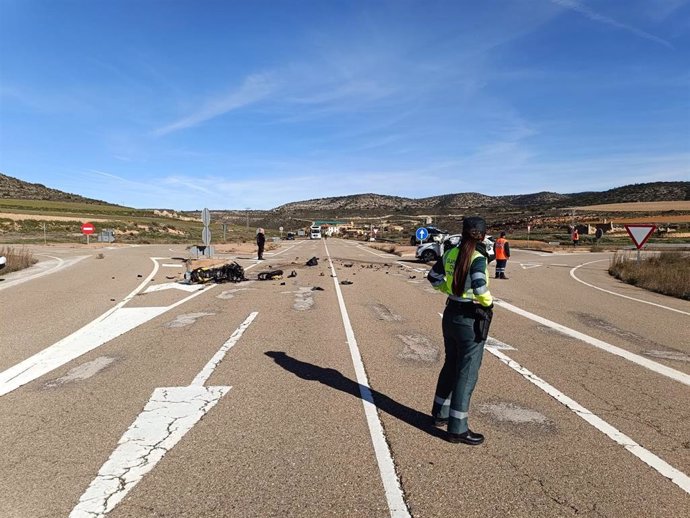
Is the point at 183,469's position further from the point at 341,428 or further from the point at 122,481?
the point at 341,428

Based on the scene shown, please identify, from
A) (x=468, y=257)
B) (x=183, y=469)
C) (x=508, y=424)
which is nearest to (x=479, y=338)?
(x=468, y=257)

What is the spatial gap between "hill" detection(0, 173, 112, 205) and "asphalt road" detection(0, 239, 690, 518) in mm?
139064

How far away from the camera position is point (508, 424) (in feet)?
15.6

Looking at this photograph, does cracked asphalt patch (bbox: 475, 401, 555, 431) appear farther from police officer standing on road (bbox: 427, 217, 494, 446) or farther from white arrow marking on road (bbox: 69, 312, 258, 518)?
white arrow marking on road (bbox: 69, 312, 258, 518)

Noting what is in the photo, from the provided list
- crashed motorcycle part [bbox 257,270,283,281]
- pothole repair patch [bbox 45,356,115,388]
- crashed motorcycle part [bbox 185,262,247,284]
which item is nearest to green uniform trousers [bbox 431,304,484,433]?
pothole repair patch [bbox 45,356,115,388]

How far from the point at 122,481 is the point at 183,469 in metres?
0.43

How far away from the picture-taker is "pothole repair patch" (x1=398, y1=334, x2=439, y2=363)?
7.17m

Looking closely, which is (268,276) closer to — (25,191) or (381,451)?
(381,451)

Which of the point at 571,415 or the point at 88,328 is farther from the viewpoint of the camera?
the point at 88,328

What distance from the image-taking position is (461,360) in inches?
177

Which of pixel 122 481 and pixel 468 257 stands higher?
pixel 468 257

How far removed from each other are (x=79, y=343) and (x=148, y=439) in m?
4.55

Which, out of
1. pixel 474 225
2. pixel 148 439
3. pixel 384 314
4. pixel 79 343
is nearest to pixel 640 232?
pixel 384 314

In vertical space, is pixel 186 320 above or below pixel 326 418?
below
